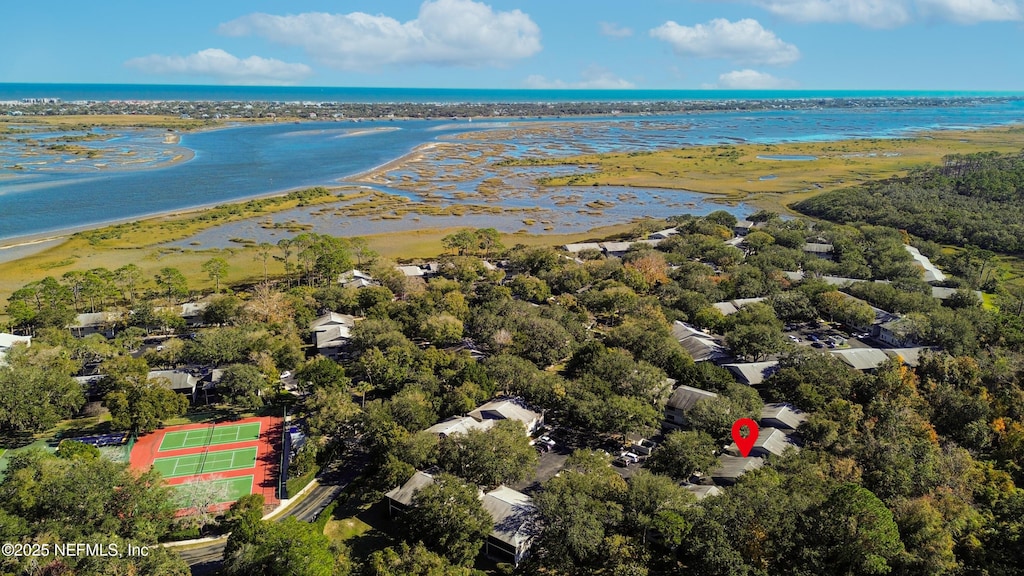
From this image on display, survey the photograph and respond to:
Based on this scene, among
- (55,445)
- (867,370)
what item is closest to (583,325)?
(867,370)

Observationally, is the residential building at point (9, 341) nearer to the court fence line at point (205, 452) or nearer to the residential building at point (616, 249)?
the court fence line at point (205, 452)

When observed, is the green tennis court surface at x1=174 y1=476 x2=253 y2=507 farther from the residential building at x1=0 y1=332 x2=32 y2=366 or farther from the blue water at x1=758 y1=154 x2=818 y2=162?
the blue water at x1=758 y1=154 x2=818 y2=162

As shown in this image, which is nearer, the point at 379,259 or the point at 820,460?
the point at 820,460

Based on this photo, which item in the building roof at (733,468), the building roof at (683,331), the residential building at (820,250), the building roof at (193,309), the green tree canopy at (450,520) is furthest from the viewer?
the residential building at (820,250)

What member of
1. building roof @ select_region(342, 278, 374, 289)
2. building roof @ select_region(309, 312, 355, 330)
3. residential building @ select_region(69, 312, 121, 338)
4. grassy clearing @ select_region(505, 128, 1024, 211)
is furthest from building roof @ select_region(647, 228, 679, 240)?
residential building @ select_region(69, 312, 121, 338)

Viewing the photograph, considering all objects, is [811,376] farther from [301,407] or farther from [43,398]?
[43,398]

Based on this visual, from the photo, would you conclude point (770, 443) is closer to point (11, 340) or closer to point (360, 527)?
point (360, 527)

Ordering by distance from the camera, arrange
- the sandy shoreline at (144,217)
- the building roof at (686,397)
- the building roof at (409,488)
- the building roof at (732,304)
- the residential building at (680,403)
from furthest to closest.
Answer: the sandy shoreline at (144,217) < the building roof at (732,304) < the residential building at (680,403) < the building roof at (686,397) < the building roof at (409,488)

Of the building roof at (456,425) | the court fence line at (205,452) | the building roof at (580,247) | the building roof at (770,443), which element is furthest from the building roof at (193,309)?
the building roof at (770,443)
